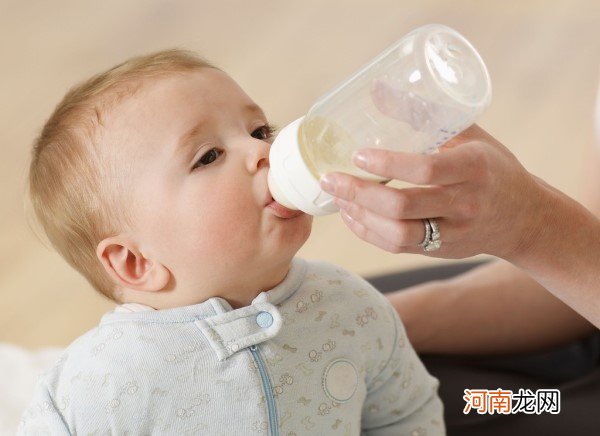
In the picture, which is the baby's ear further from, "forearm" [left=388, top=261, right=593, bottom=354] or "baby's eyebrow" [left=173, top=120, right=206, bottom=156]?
"forearm" [left=388, top=261, right=593, bottom=354]

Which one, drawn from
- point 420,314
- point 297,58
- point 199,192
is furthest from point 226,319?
point 297,58

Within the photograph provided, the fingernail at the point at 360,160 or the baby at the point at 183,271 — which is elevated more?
the fingernail at the point at 360,160

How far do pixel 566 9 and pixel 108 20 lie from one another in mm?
2030

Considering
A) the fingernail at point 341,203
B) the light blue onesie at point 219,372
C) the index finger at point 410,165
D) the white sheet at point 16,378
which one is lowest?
the white sheet at point 16,378

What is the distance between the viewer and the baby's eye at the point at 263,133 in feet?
3.73

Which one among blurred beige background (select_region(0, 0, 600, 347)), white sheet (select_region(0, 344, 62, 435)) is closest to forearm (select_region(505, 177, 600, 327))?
white sheet (select_region(0, 344, 62, 435))

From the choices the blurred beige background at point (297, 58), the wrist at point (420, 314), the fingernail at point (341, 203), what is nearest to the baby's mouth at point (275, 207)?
the fingernail at point (341, 203)

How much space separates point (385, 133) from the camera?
999mm

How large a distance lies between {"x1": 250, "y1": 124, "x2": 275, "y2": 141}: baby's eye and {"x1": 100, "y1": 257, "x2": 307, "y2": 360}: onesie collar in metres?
0.22

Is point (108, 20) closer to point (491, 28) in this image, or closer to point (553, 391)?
point (491, 28)

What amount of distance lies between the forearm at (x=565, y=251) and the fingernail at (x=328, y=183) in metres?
0.31

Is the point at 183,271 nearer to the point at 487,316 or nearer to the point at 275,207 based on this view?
the point at 275,207

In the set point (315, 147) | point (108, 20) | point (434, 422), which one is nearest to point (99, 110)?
point (315, 147)

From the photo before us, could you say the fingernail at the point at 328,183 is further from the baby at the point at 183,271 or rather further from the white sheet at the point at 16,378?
the white sheet at the point at 16,378
